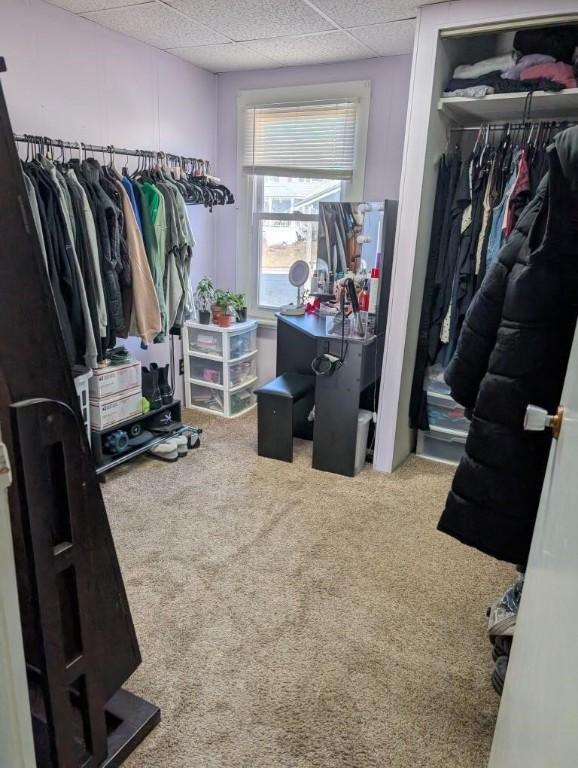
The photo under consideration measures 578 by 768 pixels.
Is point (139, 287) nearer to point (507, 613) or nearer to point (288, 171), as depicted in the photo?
point (288, 171)

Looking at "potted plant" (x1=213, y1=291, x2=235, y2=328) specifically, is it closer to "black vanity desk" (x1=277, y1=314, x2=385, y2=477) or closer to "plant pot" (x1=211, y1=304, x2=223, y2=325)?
"plant pot" (x1=211, y1=304, x2=223, y2=325)

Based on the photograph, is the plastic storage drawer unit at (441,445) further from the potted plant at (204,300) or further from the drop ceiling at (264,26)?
the drop ceiling at (264,26)

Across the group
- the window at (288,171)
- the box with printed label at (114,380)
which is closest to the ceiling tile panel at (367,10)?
the window at (288,171)

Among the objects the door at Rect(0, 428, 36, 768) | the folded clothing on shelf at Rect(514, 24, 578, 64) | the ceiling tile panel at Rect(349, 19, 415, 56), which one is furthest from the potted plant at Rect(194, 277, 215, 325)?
the door at Rect(0, 428, 36, 768)

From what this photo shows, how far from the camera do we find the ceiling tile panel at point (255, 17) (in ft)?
7.93

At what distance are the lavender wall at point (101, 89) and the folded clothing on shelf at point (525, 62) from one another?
202cm

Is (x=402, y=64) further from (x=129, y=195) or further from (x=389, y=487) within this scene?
(x=389, y=487)

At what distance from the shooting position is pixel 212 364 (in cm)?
376

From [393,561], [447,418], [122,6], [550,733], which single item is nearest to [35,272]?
[550,733]

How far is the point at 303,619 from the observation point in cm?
191

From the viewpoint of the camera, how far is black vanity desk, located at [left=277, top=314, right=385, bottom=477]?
2.87 meters

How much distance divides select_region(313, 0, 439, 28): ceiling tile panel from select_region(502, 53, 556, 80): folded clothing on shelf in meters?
0.48

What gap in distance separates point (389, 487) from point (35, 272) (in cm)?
232

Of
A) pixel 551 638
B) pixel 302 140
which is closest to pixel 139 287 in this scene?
pixel 302 140
